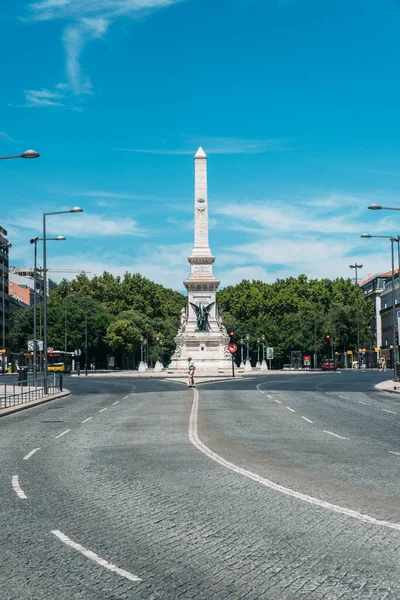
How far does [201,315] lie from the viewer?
95.0 metres

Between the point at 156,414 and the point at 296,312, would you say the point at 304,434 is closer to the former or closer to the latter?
the point at 156,414

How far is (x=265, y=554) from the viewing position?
784cm

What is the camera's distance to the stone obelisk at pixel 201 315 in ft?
306

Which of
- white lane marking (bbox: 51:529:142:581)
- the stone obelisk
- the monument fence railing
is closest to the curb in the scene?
the monument fence railing

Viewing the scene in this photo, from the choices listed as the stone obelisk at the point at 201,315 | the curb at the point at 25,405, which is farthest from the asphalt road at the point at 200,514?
the stone obelisk at the point at 201,315

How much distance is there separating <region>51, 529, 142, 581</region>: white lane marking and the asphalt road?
0.06ft

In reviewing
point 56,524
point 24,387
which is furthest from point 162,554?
point 24,387

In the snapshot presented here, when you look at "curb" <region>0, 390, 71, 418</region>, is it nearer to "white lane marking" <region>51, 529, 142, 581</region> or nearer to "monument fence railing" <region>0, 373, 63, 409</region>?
"monument fence railing" <region>0, 373, 63, 409</region>

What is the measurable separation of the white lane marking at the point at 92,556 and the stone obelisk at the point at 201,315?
84.5 m

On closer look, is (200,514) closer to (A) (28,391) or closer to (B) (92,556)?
(B) (92,556)

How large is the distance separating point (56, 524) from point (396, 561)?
3.94 m

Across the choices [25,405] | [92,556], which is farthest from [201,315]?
[92,556]

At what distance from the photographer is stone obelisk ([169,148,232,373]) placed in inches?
3676

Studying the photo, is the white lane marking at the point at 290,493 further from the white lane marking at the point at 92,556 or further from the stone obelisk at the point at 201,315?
the stone obelisk at the point at 201,315
